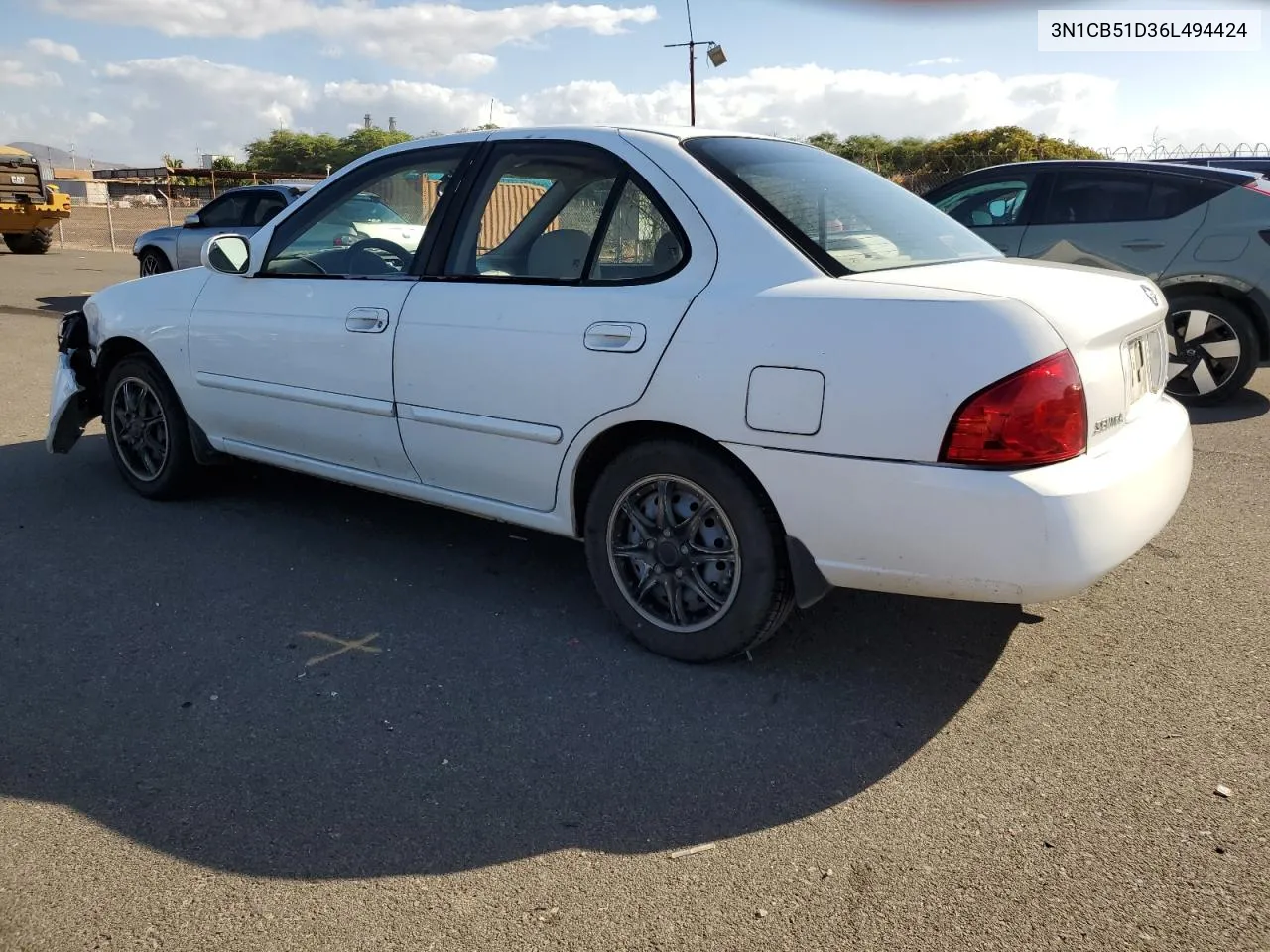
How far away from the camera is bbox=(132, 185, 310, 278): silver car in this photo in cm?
1297

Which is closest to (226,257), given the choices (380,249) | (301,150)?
(380,249)

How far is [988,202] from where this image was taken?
325 inches

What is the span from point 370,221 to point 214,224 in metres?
10.5

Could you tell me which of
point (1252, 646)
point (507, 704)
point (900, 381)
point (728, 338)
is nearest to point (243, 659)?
point (507, 704)

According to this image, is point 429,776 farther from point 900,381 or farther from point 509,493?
point 900,381

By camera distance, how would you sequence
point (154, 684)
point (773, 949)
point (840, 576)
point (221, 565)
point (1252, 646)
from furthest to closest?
1. point (221, 565)
2. point (1252, 646)
3. point (154, 684)
4. point (840, 576)
5. point (773, 949)

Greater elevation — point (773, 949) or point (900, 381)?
point (900, 381)

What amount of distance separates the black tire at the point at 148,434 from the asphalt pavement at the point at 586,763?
0.59 meters

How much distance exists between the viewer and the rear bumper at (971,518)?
2773mm

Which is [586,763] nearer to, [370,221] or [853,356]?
[853,356]

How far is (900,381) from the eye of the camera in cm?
283

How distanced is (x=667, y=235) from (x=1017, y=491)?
4.46ft

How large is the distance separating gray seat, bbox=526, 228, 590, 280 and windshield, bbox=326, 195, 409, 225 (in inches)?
36.4

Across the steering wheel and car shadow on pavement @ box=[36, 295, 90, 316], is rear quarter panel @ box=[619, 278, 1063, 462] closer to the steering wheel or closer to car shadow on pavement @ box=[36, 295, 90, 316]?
the steering wheel
